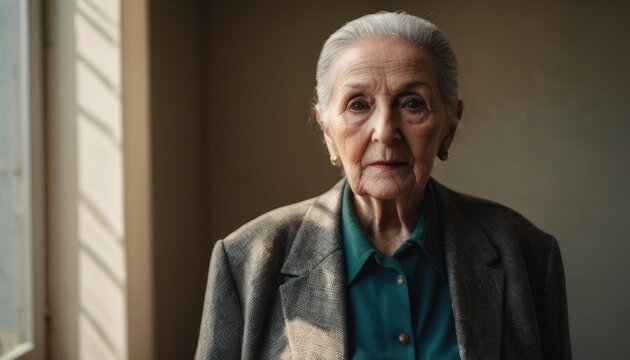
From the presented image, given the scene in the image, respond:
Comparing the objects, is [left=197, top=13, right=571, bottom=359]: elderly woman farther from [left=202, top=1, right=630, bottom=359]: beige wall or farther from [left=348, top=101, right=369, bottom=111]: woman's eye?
[left=202, top=1, right=630, bottom=359]: beige wall

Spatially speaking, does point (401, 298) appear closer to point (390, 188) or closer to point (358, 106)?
point (390, 188)

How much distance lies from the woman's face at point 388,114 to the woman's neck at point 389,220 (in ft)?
0.32

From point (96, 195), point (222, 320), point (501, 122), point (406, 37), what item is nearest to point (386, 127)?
point (406, 37)

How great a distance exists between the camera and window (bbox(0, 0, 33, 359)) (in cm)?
177

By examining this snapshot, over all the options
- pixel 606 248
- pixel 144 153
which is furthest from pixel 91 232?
pixel 606 248

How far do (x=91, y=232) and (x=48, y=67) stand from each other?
0.55m

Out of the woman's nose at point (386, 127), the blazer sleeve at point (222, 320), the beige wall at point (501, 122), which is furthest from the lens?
the beige wall at point (501, 122)

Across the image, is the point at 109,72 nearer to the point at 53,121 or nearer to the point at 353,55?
the point at 53,121

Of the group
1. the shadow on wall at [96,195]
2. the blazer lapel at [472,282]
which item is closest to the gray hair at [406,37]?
the blazer lapel at [472,282]

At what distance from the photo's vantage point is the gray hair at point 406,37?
1.20 metres

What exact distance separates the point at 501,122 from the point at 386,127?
6.76ft

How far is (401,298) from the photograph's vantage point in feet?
3.97

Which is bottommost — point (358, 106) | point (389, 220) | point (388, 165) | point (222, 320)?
point (222, 320)

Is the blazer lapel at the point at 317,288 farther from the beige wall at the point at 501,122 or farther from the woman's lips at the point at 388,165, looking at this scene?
the beige wall at the point at 501,122
